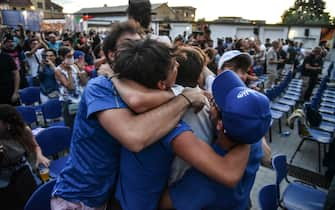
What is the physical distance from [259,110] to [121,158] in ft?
2.12

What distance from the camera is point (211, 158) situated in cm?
99

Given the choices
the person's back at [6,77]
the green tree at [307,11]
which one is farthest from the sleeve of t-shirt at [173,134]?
the green tree at [307,11]

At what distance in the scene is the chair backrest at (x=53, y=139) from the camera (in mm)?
3212

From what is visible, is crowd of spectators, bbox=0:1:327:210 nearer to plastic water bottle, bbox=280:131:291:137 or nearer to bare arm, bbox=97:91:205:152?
bare arm, bbox=97:91:205:152

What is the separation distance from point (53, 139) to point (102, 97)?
256 centimetres

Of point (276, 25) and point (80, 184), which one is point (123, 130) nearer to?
point (80, 184)

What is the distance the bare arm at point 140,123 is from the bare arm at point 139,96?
0.02 meters

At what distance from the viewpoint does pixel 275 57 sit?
1045cm

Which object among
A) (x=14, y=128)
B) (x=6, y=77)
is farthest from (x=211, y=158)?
(x=6, y=77)

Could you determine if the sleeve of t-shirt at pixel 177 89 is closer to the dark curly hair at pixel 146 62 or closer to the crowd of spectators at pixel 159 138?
the crowd of spectators at pixel 159 138

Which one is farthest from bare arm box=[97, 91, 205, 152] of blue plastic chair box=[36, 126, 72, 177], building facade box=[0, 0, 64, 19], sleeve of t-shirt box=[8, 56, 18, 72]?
building facade box=[0, 0, 64, 19]

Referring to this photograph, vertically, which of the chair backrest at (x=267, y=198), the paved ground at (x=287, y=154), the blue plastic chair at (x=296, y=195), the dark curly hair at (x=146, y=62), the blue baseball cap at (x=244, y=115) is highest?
the dark curly hair at (x=146, y=62)

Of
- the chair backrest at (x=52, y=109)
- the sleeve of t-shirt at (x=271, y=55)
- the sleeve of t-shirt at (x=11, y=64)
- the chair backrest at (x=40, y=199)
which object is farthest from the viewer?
the sleeve of t-shirt at (x=271, y=55)

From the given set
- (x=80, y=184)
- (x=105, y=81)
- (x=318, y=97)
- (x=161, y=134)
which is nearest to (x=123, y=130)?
(x=161, y=134)
